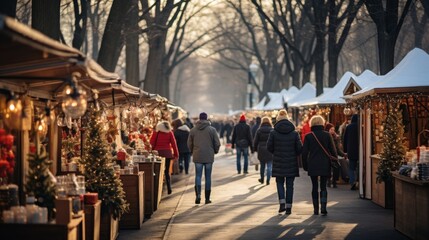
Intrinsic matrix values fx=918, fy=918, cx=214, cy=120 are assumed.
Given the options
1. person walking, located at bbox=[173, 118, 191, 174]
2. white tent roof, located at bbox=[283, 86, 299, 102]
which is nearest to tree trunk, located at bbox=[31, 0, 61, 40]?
person walking, located at bbox=[173, 118, 191, 174]

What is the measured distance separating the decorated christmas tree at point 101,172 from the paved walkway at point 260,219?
1.48 m

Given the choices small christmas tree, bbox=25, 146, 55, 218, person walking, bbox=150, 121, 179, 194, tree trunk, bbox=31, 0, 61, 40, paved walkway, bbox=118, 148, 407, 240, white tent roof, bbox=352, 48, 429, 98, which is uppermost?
tree trunk, bbox=31, 0, 61, 40

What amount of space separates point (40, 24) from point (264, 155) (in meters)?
7.84

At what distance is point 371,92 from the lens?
717 inches

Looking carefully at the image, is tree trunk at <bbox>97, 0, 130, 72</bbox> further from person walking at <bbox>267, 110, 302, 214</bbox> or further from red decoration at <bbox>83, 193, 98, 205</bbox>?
red decoration at <bbox>83, 193, 98, 205</bbox>

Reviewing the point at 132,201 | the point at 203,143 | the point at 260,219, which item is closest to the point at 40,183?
the point at 132,201

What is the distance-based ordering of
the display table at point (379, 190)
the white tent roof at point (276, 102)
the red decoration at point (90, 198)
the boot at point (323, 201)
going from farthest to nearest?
the white tent roof at point (276, 102) → the display table at point (379, 190) → the boot at point (323, 201) → the red decoration at point (90, 198)

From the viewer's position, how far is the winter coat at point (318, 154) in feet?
52.7

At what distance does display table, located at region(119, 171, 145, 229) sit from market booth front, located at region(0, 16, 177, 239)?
0.02 meters

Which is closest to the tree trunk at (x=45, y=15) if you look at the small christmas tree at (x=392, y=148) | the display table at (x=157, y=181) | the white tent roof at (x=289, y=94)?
the display table at (x=157, y=181)

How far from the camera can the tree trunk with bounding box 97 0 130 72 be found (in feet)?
71.8

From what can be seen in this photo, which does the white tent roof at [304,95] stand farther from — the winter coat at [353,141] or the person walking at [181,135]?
the winter coat at [353,141]

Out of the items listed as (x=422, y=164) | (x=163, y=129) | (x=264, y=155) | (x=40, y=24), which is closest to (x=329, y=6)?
(x=264, y=155)

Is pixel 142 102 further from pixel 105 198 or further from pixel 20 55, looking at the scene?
pixel 20 55
